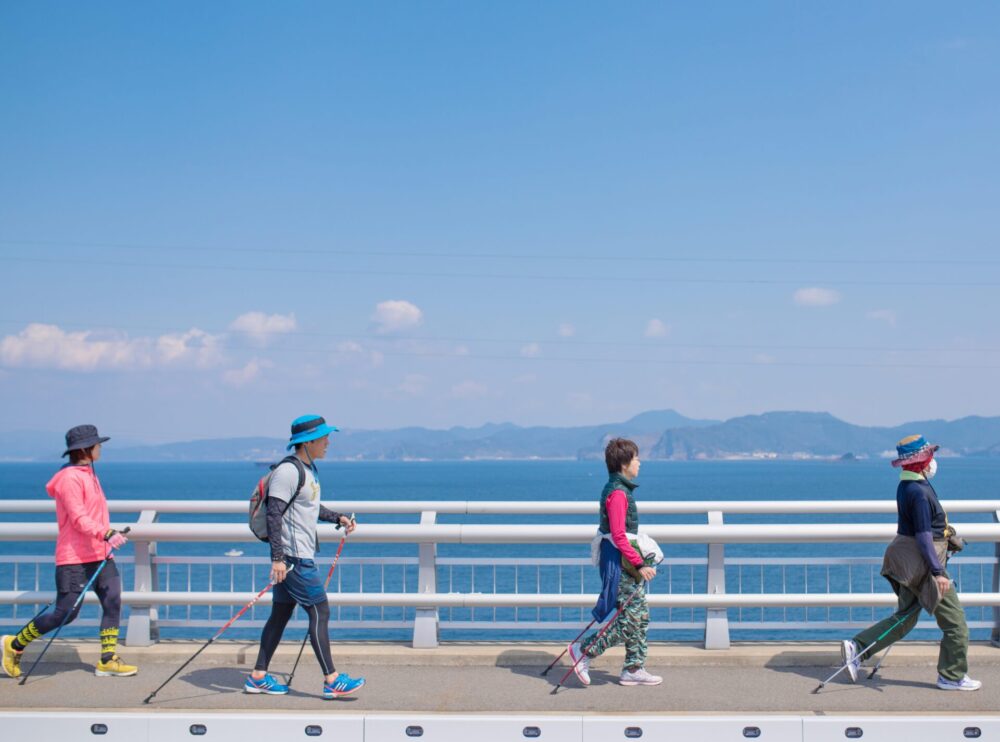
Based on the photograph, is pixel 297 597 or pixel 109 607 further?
pixel 109 607

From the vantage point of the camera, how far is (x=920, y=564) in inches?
261

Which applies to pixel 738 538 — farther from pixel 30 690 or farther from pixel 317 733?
pixel 30 690

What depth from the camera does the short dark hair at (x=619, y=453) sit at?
22.1 ft

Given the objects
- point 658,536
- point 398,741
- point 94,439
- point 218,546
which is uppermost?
point 94,439

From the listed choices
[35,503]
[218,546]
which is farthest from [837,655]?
[218,546]

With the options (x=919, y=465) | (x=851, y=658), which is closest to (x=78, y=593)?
(x=851, y=658)

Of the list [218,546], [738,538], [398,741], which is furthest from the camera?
[218,546]

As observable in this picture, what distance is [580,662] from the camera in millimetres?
→ 6672

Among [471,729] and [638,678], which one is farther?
[638,678]

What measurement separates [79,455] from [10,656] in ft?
4.64

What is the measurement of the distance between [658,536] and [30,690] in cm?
432

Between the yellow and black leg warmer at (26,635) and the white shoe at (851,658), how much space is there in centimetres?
535

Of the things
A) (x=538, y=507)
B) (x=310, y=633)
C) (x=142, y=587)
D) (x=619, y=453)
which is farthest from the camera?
(x=538, y=507)

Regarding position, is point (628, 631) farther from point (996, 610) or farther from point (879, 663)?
point (996, 610)
